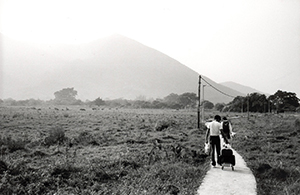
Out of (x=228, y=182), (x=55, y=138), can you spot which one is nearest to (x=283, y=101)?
(x=55, y=138)

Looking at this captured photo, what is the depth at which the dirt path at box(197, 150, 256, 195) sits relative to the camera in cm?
750

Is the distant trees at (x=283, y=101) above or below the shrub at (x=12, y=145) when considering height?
above

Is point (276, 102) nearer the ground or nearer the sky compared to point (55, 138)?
nearer the sky

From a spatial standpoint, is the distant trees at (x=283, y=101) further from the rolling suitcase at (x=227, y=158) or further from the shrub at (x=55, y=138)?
the rolling suitcase at (x=227, y=158)

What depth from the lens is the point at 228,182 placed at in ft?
27.0

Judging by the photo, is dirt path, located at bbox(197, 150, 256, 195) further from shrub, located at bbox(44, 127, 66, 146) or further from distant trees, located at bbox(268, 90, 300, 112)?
distant trees, located at bbox(268, 90, 300, 112)

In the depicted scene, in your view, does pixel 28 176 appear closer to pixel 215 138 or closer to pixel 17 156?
pixel 17 156

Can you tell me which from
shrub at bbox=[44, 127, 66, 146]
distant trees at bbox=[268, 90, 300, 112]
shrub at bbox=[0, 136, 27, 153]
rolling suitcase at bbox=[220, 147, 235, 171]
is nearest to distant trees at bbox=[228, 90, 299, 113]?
distant trees at bbox=[268, 90, 300, 112]

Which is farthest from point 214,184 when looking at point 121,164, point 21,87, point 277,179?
point 21,87

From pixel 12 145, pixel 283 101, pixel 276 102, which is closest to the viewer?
pixel 12 145

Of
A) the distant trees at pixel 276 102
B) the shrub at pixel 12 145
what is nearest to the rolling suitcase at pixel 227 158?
the shrub at pixel 12 145

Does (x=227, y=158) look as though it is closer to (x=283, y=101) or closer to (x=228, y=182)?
(x=228, y=182)

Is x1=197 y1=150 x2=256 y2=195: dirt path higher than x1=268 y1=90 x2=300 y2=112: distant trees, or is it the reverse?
x1=268 y1=90 x2=300 y2=112: distant trees

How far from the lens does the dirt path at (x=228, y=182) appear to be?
7504 millimetres
